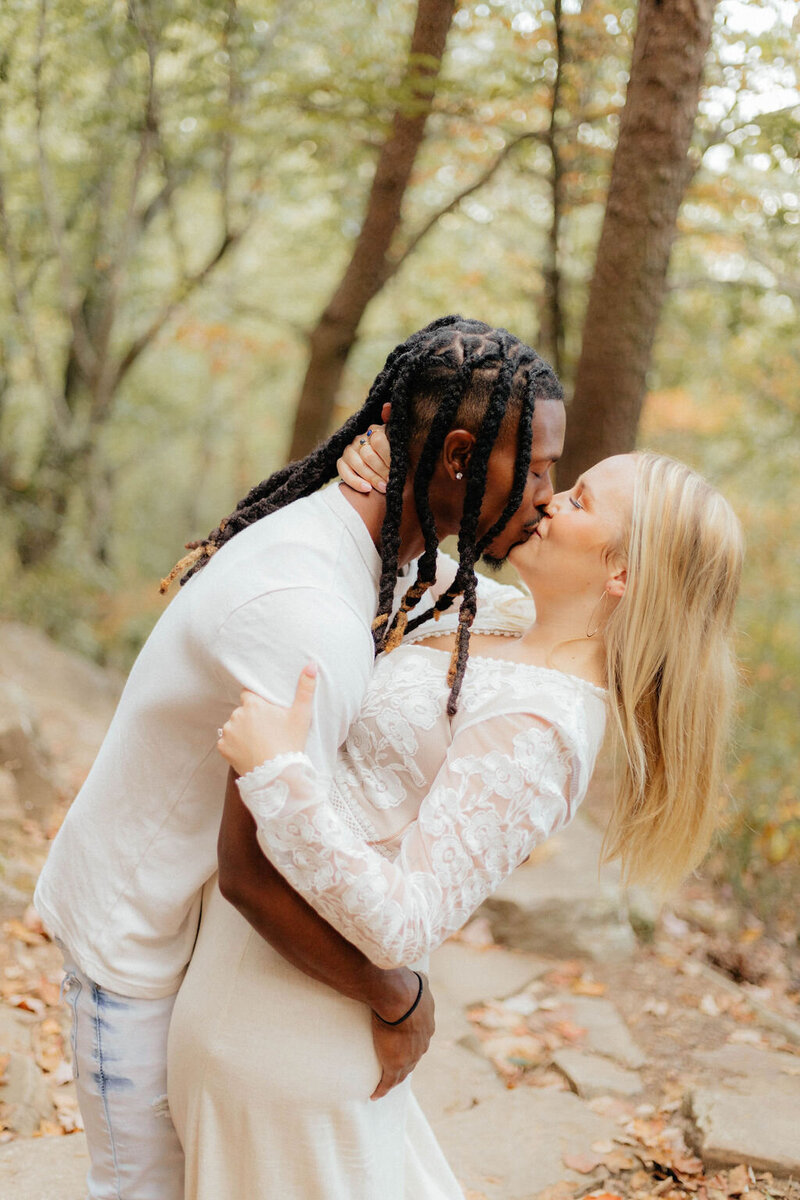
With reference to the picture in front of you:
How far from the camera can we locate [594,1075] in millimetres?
3912

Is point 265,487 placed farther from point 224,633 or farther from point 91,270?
point 91,270

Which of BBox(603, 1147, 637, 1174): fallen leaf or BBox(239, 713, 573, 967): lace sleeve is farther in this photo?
BBox(603, 1147, 637, 1174): fallen leaf

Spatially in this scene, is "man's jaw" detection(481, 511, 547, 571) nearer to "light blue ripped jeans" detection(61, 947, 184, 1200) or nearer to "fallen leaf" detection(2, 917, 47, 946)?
"light blue ripped jeans" detection(61, 947, 184, 1200)

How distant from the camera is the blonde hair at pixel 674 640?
204cm

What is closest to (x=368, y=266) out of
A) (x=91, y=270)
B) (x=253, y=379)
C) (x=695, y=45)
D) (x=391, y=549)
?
(x=695, y=45)

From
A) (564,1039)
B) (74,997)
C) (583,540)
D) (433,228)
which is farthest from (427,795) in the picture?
(433,228)

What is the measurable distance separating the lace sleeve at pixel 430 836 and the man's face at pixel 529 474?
1.34 feet

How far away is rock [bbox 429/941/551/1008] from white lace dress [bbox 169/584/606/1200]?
2637mm

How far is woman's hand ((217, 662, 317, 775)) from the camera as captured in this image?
1.55 m

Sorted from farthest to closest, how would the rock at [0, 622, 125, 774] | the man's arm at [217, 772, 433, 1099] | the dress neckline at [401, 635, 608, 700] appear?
the rock at [0, 622, 125, 774], the dress neckline at [401, 635, 608, 700], the man's arm at [217, 772, 433, 1099]

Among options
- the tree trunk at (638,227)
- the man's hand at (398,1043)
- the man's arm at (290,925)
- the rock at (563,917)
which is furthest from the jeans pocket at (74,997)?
the rock at (563,917)

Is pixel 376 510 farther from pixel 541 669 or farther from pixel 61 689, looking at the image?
pixel 61 689

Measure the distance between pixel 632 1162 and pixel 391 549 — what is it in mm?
2462

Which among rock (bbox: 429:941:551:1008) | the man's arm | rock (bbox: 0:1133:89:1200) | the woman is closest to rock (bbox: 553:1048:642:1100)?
rock (bbox: 429:941:551:1008)
